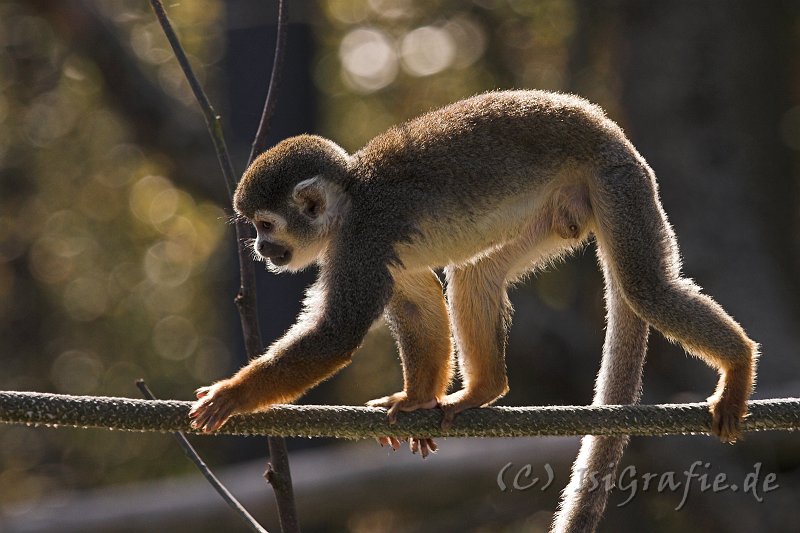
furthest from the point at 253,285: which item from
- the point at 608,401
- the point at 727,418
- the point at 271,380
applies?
the point at 727,418

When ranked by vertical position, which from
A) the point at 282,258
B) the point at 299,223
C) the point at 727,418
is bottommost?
the point at 727,418

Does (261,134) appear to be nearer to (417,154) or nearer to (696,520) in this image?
(417,154)

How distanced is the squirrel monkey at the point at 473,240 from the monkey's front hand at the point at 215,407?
1.12 ft

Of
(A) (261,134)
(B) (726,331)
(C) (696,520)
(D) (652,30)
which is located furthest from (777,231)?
(A) (261,134)

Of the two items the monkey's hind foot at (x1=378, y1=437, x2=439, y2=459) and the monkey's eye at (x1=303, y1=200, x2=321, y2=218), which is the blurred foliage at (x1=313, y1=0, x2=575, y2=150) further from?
the monkey's hind foot at (x1=378, y1=437, x2=439, y2=459)

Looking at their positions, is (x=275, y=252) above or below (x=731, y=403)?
above

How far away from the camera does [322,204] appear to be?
512cm

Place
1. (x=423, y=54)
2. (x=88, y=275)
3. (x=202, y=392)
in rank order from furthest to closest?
(x=88, y=275), (x=423, y=54), (x=202, y=392)

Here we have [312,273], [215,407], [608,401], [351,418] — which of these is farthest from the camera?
[312,273]

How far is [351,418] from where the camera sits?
13.3 ft

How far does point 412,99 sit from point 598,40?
4148mm

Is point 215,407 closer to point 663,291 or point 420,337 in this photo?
point 420,337

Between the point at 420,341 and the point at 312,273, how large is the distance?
797 cm

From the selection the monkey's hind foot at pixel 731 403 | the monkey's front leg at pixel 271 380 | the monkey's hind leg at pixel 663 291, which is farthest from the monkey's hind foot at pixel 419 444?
the monkey's hind foot at pixel 731 403
